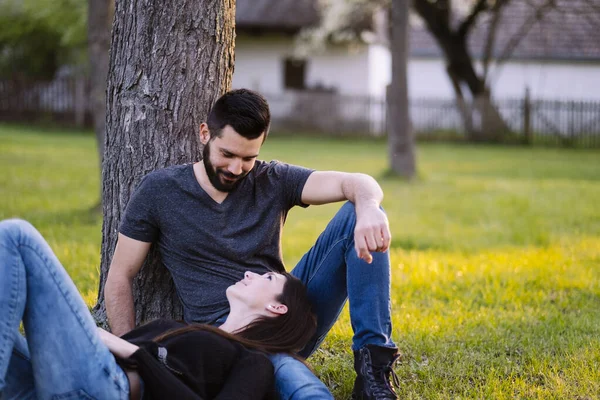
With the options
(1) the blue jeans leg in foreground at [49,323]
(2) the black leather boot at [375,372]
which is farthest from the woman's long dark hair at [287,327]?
(1) the blue jeans leg in foreground at [49,323]

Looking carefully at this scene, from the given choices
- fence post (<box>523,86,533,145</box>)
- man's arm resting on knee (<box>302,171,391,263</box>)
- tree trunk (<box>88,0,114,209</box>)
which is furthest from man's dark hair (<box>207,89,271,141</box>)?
fence post (<box>523,86,533,145</box>)

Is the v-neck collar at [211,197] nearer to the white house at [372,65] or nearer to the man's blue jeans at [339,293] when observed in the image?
the man's blue jeans at [339,293]

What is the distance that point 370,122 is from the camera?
78.1ft

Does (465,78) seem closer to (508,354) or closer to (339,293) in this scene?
(508,354)

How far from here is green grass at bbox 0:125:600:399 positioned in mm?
3908

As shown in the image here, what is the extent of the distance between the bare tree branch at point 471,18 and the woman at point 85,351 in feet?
68.0

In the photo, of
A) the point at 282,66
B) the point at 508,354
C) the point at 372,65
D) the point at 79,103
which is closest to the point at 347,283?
the point at 508,354

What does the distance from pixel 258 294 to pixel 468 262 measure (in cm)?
366

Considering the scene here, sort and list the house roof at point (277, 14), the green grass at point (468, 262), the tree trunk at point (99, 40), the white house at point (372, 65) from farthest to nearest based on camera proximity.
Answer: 1. the house roof at point (277, 14)
2. the white house at point (372, 65)
3. the tree trunk at point (99, 40)
4. the green grass at point (468, 262)

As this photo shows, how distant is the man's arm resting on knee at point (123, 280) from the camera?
3.47 metres

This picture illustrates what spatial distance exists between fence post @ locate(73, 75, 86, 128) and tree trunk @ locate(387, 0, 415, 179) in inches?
534

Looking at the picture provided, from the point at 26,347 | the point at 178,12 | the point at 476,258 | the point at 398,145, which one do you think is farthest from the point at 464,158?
the point at 26,347

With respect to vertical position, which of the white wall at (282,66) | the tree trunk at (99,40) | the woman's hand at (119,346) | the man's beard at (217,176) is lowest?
the woman's hand at (119,346)

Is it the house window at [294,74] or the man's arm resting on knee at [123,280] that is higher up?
the house window at [294,74]
